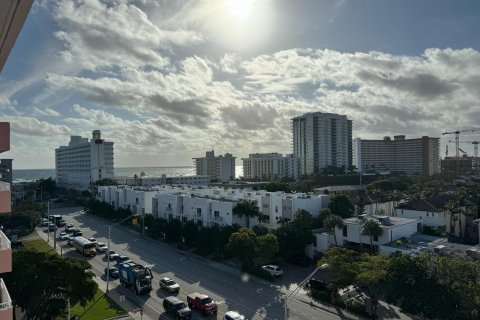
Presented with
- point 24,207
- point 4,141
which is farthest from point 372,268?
point 24,207

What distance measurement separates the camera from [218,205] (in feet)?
213

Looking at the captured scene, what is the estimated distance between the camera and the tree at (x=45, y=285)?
102ft

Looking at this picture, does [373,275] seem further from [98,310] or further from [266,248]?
[98,310]

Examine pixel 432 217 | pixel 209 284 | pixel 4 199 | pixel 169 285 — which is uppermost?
pixel 4 199

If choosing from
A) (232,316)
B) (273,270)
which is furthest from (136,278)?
(273,270)

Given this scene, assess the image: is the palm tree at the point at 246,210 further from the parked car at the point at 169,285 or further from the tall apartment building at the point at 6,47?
the tall apartment building at the point at 6,47

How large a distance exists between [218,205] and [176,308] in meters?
29.6

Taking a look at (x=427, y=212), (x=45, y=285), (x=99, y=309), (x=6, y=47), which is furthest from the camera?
(x=427, y=212)

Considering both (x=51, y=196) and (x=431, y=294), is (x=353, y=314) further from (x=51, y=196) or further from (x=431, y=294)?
(x=51, y=196)

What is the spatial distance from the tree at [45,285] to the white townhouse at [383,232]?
36192 millimetres

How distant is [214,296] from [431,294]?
21.6 metres

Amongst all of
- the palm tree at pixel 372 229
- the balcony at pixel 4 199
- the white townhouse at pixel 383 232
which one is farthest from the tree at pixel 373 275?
the balcony at pixel 4 199

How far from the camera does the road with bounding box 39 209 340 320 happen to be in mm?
37281

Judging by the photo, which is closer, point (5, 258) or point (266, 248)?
point (5, 258)
